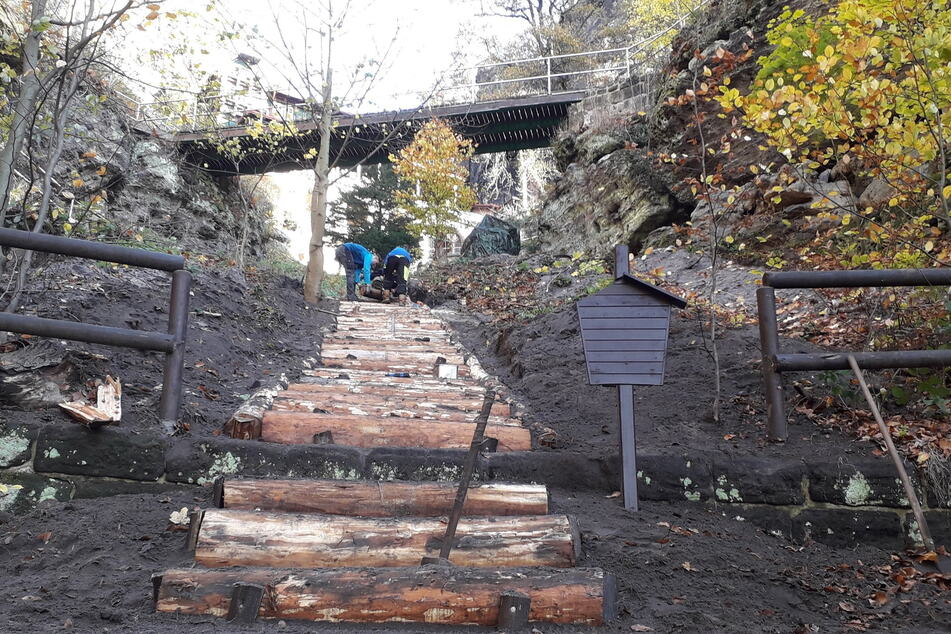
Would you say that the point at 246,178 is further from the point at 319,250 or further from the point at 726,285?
the point at 726,285

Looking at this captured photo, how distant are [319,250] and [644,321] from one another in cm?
939

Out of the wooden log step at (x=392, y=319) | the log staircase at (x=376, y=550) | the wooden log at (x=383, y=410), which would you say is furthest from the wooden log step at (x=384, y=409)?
the wooden log step at (x=392, y=319)

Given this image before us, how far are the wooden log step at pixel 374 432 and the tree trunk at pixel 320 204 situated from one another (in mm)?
7915

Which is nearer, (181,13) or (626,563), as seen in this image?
(626,563)

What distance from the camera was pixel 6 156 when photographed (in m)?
4.25

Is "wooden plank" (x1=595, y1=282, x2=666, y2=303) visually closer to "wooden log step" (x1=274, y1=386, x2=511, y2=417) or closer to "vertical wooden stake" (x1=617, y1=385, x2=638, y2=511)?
"vertical wooden stake" (x1=617, y1=385, x2=638, y2=511)

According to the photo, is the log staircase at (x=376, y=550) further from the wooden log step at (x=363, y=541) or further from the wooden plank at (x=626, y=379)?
the wooden plank at (x=626, y=379)

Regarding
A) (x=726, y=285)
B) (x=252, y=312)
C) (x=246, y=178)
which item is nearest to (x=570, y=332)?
(x=726, y=285)

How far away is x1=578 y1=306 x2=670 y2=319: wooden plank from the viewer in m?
3.60

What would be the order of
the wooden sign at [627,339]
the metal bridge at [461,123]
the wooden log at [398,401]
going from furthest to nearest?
the metal bridge at [461,123] → the wooden log at [398,401] → the wooden sign at [627,339]

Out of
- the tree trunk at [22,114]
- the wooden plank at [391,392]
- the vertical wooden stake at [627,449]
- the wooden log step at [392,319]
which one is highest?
the tree trunk at [22,114]

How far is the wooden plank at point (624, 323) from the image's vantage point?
3568 millimetres

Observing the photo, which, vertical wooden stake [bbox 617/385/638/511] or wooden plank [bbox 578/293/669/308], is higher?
wooden plank [bbox 578/293/669/308]

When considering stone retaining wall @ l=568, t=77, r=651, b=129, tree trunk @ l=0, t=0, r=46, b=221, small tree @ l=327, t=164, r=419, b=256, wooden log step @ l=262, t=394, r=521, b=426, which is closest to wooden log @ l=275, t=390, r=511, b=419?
wooden log step @ l=262, t=394, r=521, b=426
